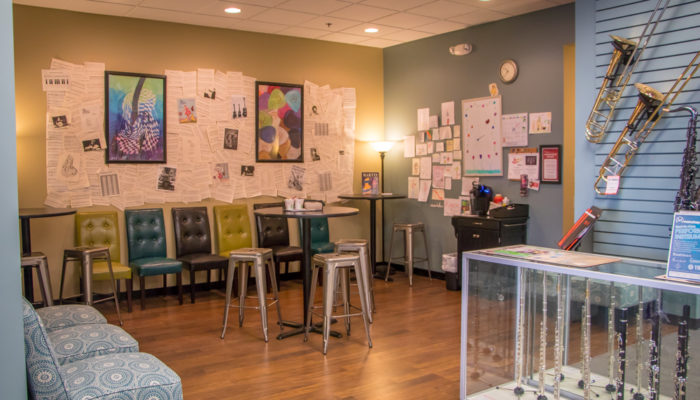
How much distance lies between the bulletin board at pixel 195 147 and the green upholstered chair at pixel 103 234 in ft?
0.60

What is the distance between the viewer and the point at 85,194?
6004 mm

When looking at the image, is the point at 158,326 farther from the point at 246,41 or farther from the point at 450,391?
the point at 246,41

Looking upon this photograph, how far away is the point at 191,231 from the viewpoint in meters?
6.44

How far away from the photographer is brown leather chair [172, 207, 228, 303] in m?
6.17

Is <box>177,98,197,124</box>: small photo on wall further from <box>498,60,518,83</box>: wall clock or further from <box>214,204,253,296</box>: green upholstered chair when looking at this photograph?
<box>498,60,518,83</box>: wall clock

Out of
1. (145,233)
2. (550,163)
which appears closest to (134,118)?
(145,233)

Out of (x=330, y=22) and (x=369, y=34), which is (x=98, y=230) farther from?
(x=369, y=34)

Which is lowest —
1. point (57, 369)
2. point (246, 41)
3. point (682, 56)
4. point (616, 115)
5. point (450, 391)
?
point (450, 391)

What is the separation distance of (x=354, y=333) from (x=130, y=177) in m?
2.88

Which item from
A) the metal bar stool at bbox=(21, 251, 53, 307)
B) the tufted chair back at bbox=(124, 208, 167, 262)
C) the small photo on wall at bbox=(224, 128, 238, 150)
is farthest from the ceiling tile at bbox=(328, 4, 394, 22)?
the metal bar stool at bbox=(21, 251, 53, 307)

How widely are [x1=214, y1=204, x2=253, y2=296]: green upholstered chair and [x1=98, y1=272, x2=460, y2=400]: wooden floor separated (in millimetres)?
656

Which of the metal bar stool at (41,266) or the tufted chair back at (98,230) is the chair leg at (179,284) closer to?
the tufted chair back at (98,230)

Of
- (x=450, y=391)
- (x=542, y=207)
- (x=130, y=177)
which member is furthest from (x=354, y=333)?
(x=130, y=177)

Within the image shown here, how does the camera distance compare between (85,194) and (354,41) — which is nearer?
(85,194)
